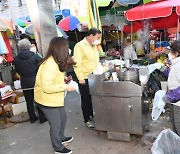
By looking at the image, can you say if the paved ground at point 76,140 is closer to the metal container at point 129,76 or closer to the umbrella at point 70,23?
the metal container at point 129,76

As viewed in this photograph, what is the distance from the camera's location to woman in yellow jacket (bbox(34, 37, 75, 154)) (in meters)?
2.89

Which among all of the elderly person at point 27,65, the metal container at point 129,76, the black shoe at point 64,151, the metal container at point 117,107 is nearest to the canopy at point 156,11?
the metal container at point 129,76

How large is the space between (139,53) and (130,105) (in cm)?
493

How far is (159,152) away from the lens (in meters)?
2.61

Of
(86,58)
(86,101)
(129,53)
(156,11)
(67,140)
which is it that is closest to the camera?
(67,140)

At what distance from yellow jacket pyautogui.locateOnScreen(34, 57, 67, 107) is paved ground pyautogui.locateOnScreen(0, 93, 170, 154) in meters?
1.06

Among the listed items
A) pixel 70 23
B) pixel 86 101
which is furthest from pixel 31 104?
pixel 70 23

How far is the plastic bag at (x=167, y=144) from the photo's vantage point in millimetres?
2648

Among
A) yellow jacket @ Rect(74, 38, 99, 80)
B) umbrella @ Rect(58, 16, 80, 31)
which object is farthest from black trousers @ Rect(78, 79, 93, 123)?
umbrella @ Rect(58, 16, 80, 31)

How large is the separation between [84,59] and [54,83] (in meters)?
1.19

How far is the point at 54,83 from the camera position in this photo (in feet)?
9.93

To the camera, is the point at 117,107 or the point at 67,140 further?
the point at 67,140

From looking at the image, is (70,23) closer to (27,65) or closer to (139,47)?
(139,47)

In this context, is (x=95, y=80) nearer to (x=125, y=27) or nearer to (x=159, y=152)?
(x=159, y=152)
